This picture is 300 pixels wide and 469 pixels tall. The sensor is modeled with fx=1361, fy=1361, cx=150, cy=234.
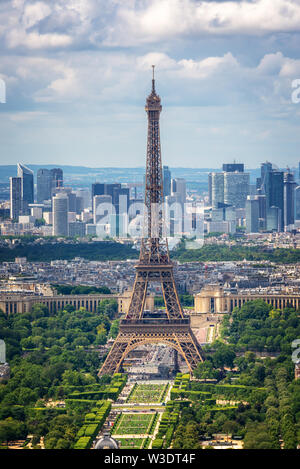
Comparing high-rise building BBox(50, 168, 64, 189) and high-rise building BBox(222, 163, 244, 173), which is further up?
high-rise building BBox(222, 163, 244, 173)

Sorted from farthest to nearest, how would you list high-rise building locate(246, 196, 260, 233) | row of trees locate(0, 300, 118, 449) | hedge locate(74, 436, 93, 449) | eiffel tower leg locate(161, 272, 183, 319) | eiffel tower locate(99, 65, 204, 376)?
1. high-rise building locate(246, 196, 260, 233)
2. eiffel tower leg locate(161, 272, 183, 319)
3. eiffel tower locate(99, 65, 204, 376)
4. row of trees locate(0, 300, 118, 449)
5. hedge locate(74, 436, 93, 449)

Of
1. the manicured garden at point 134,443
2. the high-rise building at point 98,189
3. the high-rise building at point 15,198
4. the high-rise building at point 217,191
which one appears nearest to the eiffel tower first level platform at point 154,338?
the manicured garden at point 134,443

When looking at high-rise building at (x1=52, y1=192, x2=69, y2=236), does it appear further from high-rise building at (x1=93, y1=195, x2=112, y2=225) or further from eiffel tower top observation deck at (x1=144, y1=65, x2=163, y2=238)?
eiffel tower top observation deck at (x1=144, y1=65, x2=163, y2=238)

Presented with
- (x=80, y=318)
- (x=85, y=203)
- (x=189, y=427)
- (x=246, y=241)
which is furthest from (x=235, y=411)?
(x=85, y=203)

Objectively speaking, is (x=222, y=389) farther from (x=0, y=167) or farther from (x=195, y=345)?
(x=0, y=167)

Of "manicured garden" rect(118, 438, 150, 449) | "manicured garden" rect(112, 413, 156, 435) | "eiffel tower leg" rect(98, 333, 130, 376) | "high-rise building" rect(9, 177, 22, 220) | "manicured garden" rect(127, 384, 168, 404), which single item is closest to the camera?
"manicured garden" rect(118, 438, 150, 449)

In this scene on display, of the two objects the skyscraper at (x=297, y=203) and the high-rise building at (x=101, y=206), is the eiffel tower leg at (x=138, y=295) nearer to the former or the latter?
the skyscraper at (x=297, y=203)

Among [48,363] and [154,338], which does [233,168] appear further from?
[48,363]

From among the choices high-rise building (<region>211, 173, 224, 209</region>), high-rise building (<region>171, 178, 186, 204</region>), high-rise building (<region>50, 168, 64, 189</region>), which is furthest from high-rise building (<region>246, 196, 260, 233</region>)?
high-rise building (<region>50, 168, 64, 189</region>)
